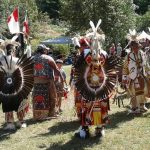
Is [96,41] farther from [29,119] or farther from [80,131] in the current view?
[29,119]

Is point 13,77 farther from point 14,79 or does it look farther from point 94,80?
point 94,80

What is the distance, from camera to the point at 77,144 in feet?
26.7

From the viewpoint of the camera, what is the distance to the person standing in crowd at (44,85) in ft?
33.0

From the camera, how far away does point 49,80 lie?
10.2 metres

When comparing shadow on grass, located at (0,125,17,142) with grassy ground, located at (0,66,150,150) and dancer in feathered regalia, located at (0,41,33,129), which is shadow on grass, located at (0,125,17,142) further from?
dancer in feathered regalia, located at (0,41,33,129)

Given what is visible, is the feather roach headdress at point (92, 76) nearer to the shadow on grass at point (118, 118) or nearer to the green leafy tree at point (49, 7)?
the shadow on grass at point (118, 118)

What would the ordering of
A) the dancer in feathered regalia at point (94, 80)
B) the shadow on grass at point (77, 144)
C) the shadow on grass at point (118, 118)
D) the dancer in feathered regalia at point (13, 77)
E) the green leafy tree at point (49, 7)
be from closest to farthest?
the shadow on grass at point (77, 144)
the dancer in feathered regalia at point (94, 80)
the dancer in feathered regalia at point (13, 77)
the shadow on grass at point (118, 118)
the green leafy tree at point (49, 7)

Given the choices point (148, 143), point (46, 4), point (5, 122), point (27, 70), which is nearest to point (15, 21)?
point (27, 70)

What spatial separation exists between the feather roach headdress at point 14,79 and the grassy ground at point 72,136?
2.11ft

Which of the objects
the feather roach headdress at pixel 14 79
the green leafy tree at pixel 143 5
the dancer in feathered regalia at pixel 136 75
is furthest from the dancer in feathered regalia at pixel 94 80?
the green leafy tree at pixel 143 5

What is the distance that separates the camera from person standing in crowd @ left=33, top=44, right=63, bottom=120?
1005cm

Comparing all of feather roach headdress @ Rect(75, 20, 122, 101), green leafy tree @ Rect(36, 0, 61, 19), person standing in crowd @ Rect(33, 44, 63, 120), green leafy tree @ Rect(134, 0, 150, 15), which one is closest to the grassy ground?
person standing in crowd @ Rect(33, 44, 63, 120)

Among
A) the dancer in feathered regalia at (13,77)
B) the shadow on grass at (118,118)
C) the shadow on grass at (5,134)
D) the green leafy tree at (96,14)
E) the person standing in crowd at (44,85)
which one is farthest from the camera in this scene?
the green leafy tree at (96,14)

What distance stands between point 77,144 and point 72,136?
53cm
